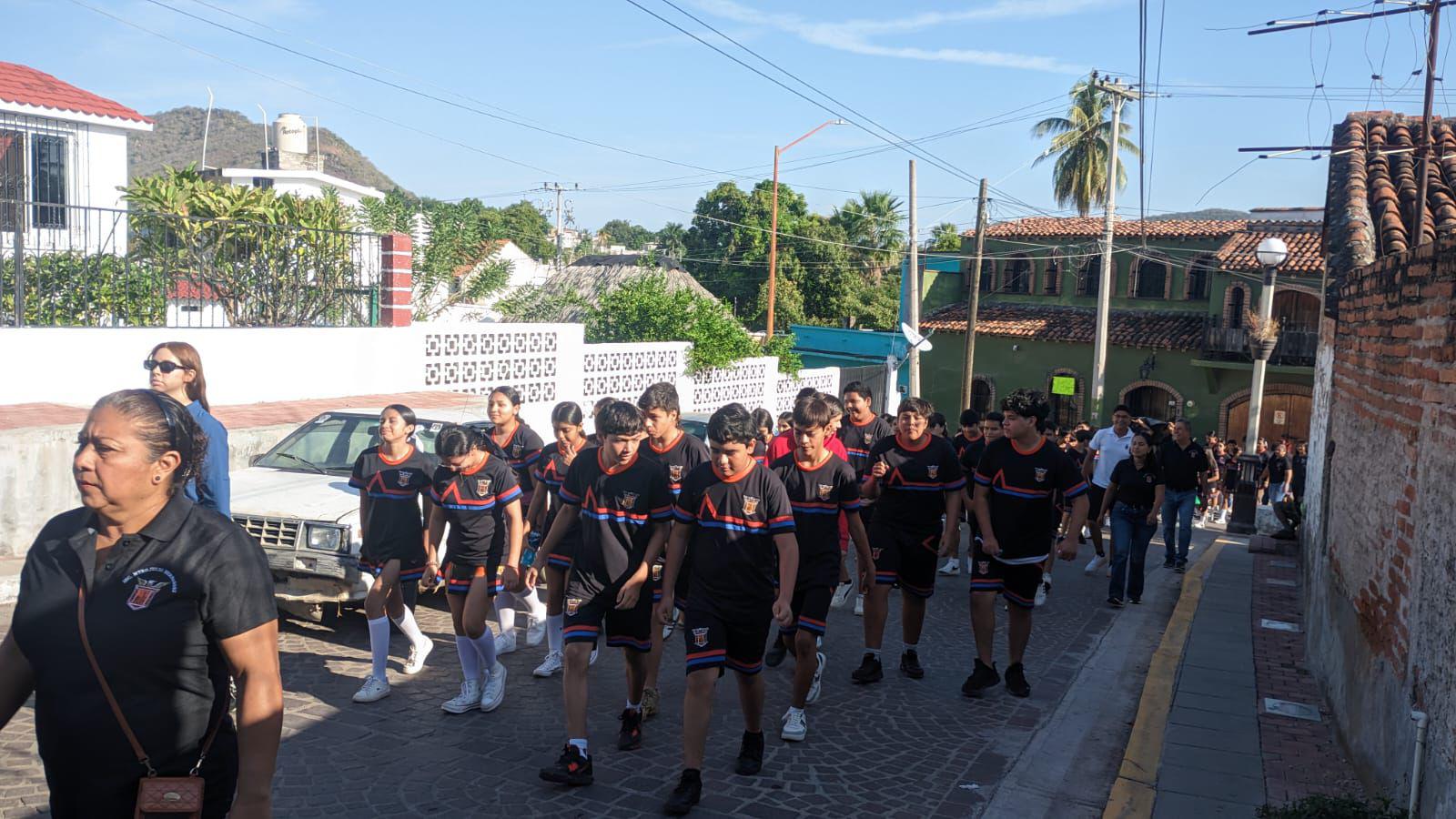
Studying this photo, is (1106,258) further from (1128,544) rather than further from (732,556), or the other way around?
(732,556)

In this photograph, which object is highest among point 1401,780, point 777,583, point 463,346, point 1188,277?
point 1188,277

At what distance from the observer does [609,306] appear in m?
23.5

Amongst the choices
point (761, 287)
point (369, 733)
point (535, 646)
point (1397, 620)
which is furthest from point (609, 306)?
point (761, 287)

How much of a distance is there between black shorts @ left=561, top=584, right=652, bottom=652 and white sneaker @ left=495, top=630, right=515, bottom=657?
6.79 feet

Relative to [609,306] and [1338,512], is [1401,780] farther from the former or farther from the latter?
[609,306]

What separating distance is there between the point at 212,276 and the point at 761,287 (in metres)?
36.5

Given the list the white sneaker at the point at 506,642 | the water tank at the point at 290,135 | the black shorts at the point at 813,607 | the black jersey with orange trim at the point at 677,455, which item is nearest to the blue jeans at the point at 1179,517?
the black shorts at the point at 813,607

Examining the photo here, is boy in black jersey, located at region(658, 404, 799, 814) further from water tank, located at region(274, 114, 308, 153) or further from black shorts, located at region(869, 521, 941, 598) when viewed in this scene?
water tank, located at region(274, 114, 308, 153)

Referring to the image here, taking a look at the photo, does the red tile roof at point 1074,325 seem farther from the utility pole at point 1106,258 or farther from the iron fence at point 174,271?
the iron fence at point 174,271

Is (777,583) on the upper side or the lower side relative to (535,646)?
upper

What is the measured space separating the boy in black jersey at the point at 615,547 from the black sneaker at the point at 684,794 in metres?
0.54

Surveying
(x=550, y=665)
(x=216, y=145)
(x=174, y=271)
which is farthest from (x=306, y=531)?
(x=216, y=145)

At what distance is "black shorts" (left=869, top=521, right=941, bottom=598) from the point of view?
299 inches

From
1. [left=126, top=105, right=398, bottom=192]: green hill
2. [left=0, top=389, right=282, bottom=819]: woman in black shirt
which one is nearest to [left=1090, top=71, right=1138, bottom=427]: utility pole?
[left=0, top=389, right=282, bottom=819]: woman in black shirt
